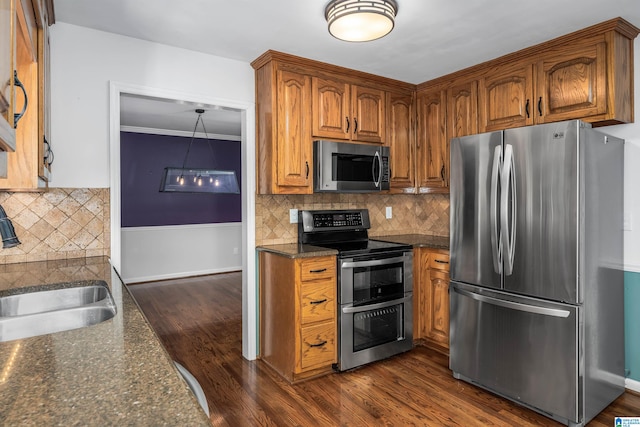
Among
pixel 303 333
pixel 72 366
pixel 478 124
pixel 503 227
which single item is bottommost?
pixel 303 333

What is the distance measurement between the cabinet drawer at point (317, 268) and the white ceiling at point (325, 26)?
1524mm

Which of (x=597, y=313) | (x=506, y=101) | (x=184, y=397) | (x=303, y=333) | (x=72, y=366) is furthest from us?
(x=506, y=101)

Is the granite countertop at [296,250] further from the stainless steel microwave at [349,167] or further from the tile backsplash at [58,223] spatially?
the tile backsplash at [58,223]

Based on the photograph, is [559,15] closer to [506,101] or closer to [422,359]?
[506,101]

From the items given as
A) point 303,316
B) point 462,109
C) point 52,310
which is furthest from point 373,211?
point 52,310

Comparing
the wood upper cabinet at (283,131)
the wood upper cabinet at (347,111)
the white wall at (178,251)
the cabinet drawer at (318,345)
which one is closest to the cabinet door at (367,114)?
the wood upper cabinet at (347,111)

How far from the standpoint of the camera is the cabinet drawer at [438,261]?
317 cm

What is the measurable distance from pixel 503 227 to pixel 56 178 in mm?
2763

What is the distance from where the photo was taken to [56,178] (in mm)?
2420

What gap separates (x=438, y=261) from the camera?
3.24 m

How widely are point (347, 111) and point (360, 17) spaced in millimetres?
1236

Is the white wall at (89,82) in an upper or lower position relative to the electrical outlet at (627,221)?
upper

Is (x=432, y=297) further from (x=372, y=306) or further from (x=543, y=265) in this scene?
(x=543, y=265)

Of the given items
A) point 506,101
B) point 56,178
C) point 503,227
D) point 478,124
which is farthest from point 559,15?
point 56,178
